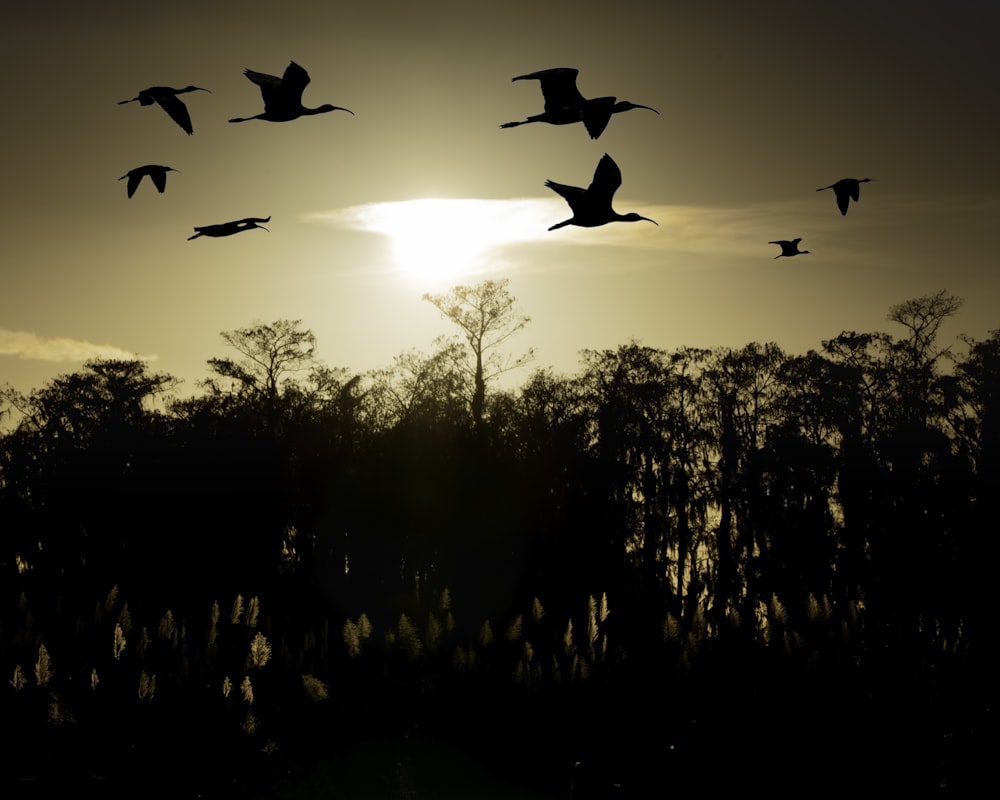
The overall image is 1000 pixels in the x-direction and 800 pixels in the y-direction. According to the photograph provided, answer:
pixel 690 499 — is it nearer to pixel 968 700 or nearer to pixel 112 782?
pixel 968 700

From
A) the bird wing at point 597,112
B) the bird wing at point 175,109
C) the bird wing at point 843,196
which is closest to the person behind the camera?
the bird wing at point 597,112

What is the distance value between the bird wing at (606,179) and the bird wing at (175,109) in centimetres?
307

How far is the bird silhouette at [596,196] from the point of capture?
7.29 m

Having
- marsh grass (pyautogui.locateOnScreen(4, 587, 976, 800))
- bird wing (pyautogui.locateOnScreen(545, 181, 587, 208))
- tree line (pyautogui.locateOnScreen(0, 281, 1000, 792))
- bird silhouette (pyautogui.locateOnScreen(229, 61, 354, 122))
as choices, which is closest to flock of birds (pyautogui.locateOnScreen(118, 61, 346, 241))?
bird silhouette (pyautogui.locateOnScreen(229, 61, 354, 122))

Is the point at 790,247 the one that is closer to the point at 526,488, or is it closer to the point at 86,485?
the point at 526,488

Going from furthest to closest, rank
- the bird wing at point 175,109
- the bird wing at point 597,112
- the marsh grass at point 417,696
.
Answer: the marsh grass at point 417,696 < the bird wing at point 175,109 < the bird wing at point 597,112

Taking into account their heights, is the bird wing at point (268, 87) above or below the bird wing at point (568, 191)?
above

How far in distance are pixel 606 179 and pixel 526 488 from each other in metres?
18.9

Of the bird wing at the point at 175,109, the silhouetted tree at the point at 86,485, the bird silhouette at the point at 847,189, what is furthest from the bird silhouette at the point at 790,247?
the silhouetted tree at the point at 86,485

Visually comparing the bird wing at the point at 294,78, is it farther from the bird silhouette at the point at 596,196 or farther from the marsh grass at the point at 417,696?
the marsh grass at the point at 417,696

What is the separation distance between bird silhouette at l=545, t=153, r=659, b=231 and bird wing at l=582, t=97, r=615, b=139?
244mm

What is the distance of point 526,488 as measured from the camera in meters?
25.9

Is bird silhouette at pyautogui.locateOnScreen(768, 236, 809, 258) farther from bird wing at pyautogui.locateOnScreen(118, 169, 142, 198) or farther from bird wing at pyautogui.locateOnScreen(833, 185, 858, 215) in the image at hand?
bird wing at pyautogui.locateOnScreen(118, 169, 142, 198)

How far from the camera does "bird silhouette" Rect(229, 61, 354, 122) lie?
295 inches
